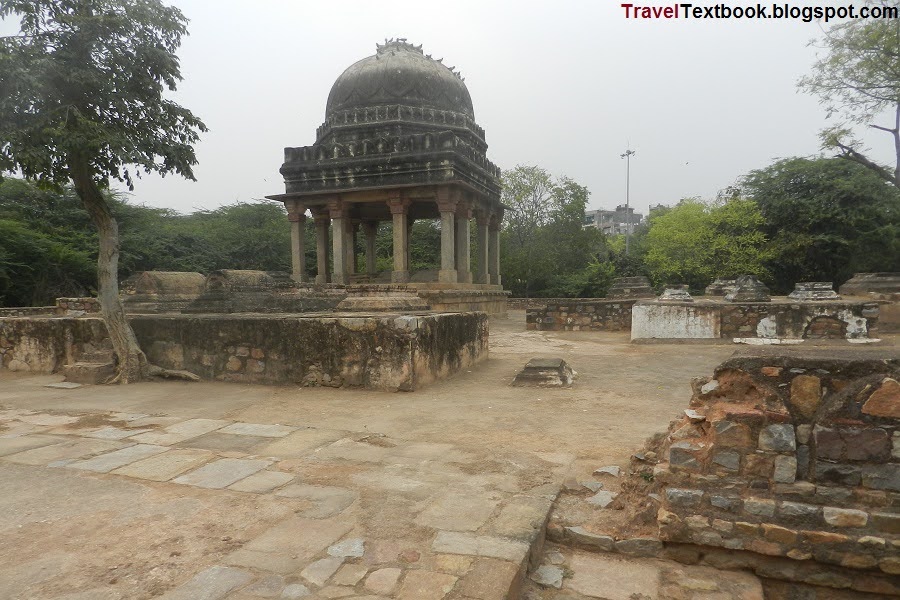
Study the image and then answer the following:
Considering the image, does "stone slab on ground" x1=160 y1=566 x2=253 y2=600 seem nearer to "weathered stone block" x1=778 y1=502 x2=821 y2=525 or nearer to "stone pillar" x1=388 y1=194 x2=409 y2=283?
"weathered stone block" x1=778 y1=502 x2=821 y2=525

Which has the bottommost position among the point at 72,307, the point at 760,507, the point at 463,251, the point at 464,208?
the point at 760,507

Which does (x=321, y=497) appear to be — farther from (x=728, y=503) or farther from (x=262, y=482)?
(x=728, y=503)

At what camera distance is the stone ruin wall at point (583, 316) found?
41.3 feet

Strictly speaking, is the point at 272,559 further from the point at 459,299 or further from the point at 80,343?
the point at 459,299

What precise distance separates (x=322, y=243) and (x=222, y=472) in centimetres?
1416

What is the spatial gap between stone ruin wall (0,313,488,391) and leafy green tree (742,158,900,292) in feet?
66.2

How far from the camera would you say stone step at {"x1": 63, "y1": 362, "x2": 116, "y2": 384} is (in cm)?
612

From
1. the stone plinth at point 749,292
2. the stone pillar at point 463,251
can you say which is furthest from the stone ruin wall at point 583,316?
the stone pillar at point 463,251

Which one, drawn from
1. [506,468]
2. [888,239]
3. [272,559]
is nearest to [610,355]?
[506,468]

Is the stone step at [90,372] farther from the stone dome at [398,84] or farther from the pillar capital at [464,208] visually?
the stone dome at [398,84]

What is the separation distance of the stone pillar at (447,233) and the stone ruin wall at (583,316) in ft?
7.93

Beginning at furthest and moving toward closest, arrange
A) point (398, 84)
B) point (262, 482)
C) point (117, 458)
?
point (398, 84)
point (117, 458)
point (262, 482)

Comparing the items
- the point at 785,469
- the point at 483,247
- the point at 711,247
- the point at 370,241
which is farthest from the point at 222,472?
the point at 711,247

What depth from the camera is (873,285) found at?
13328 mm
